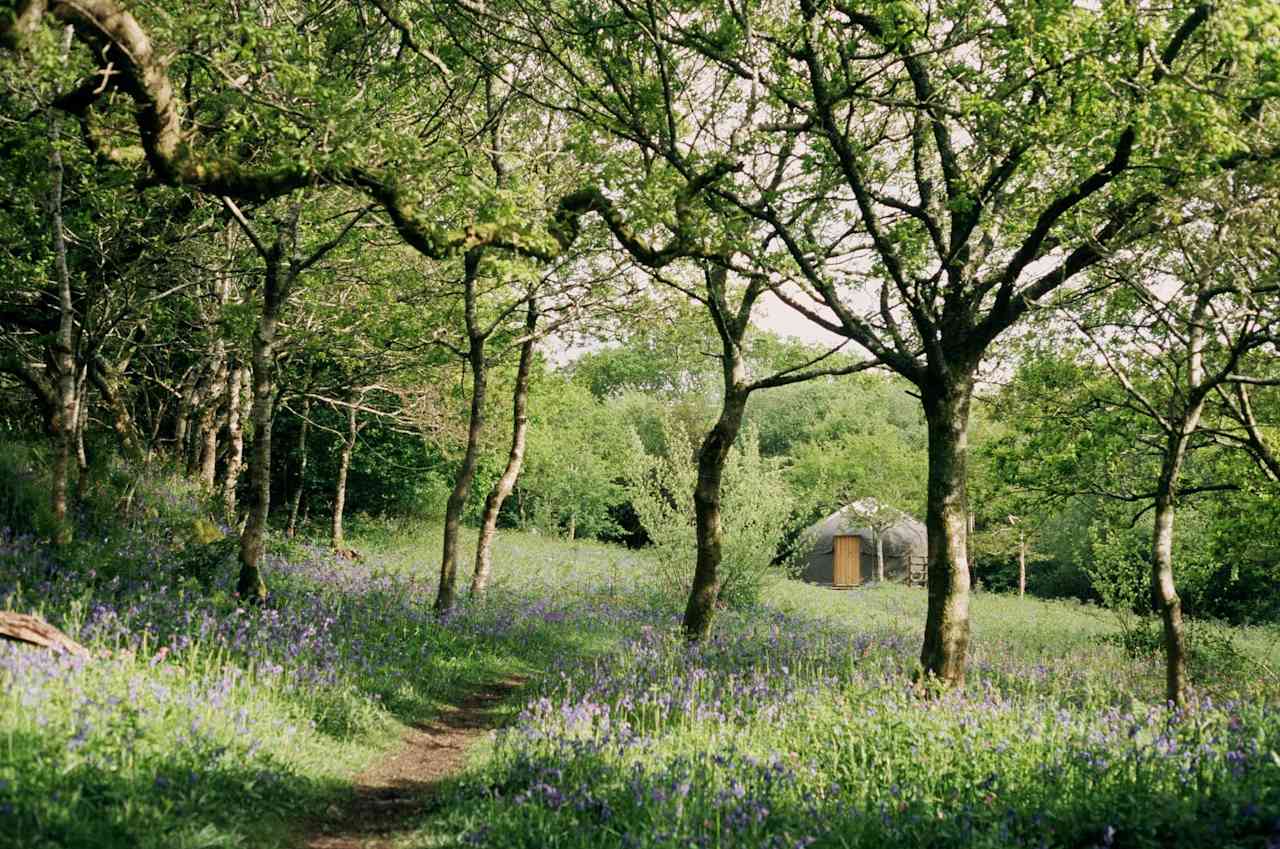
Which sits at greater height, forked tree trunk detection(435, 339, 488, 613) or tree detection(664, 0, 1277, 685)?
tree detection(664, 0, 1277, 685)

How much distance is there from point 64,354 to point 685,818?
8214 millimetres

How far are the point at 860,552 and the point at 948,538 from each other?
4450 centimetres

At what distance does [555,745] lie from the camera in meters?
6.68

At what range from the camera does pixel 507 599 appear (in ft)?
54.5

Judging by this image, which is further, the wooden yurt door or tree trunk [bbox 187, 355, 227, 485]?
the wooden yurt door

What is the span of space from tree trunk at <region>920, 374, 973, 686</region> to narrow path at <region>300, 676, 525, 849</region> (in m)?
4.73

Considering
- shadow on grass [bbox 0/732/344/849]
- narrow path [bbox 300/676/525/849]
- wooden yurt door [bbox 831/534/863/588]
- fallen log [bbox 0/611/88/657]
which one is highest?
wooden yurt door [bbox 831/534/863/588]

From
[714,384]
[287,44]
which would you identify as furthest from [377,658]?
[714,384]

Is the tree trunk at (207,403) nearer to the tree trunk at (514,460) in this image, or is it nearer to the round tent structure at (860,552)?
the tree trunk at (514,460)

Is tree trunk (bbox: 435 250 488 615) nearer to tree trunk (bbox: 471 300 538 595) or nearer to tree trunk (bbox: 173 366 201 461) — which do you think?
tree trunk (bbox: 471 300 538 595)

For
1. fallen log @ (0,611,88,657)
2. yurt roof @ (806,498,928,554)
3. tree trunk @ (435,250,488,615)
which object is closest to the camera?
fallen log @ (0,611,88,657)

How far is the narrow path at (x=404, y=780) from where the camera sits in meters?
5.73

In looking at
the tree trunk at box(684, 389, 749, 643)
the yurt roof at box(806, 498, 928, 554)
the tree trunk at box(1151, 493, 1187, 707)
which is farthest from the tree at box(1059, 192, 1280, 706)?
the yurt roof at box(806, 498, 928, 554)

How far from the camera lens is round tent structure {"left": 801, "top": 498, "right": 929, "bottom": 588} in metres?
50.8
